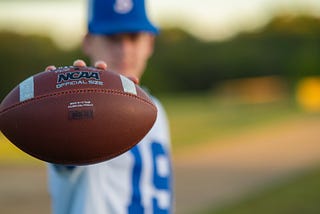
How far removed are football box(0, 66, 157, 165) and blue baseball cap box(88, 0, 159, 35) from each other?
22.8 inches

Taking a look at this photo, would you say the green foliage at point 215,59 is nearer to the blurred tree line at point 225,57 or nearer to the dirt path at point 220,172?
the blurred tree line at point 225,57

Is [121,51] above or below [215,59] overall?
above

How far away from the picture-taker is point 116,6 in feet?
8.38

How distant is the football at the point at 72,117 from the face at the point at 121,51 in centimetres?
52

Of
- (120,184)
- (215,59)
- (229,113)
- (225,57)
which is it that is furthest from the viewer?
(225,57)

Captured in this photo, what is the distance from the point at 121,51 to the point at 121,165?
0.46m

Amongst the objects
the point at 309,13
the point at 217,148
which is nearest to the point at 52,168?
the point at 217,148

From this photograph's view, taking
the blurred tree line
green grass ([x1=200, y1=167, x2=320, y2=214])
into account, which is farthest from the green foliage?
green grass ([x1=200, y1=167, x2=320, y2=214])

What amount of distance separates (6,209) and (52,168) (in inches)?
186

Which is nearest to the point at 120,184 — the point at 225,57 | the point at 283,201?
the point at 283,201

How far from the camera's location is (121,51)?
2.46 m

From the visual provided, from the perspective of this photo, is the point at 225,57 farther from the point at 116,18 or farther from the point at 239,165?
the point at 116,18

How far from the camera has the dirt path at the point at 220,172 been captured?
7.08 meters

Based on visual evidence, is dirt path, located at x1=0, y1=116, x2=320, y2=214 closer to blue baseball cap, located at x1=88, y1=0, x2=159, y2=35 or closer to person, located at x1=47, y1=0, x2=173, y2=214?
person, located at x1=47, y1=0, x2=173, y2=214
